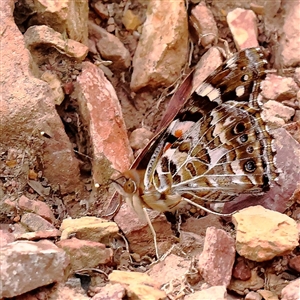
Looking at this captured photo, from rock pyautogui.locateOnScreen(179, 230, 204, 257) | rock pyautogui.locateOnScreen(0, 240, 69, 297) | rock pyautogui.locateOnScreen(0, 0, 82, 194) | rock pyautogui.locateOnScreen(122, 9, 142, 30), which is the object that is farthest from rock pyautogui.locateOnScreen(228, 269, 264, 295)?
rock pyautogui.locateOnScreen(122, 9, 142, 30)

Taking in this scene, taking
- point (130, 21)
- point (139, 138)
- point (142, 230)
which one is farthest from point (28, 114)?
point (130, 21)

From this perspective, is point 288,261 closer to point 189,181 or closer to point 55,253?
point 189,181

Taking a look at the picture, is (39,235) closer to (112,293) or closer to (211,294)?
(112,293)

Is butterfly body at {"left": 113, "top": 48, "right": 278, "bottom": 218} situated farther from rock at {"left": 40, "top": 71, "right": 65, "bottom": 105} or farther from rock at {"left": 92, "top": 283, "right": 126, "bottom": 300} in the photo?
rock at {"left": 92, "top": 283, "right": 126, "bottom": 300}

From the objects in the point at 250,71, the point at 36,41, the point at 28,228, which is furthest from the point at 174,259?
the point at 36,41

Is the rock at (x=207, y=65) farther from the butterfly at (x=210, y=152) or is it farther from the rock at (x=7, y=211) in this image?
the rock at (x=7, y=211)

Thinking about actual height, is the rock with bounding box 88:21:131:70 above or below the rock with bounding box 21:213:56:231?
above

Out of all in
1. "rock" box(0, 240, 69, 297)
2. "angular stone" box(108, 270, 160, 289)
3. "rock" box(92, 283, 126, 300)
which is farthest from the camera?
"angular stone" box(108, 270, 160, 289)
